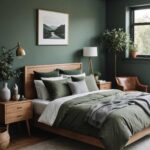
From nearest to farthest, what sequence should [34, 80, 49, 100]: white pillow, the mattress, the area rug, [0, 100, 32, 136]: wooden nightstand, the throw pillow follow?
the area rug → [0, 100, 32, 136]: wooden nightstand → the mattress → [34, 80, 49, 100]: white pillow → the throw pillow

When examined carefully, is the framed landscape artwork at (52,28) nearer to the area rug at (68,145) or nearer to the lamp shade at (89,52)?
the lamp shade at (89,52)

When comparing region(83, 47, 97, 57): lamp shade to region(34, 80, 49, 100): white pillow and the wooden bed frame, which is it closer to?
the wooden bed frame

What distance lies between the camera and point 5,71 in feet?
15.2

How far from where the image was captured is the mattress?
15.9 ft

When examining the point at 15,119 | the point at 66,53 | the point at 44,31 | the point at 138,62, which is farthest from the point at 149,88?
the point at 15,119

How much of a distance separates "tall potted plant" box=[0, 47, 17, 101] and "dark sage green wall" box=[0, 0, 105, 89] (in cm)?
30

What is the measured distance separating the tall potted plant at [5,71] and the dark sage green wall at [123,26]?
3.35 m

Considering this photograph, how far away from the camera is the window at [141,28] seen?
277 inches

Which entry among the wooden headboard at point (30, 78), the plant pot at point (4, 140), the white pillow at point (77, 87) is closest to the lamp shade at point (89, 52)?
the wooden headboard at point (30, 78)

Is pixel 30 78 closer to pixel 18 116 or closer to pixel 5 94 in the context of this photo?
pixel 5 94

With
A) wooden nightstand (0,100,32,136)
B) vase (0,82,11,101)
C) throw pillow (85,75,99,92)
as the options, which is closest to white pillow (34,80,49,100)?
wooden nightstand (0,100,32,136)

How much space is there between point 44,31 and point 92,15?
1.79m

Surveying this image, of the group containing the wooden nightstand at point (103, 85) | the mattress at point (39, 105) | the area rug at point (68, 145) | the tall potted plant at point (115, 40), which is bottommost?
the area rug at point (68, 145)

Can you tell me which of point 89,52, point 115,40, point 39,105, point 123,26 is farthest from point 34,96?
point 123,26
